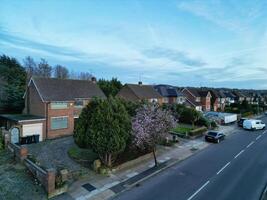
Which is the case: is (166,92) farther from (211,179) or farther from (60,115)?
(211,179)

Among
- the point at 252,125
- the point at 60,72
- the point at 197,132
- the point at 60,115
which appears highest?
the point at 60,72

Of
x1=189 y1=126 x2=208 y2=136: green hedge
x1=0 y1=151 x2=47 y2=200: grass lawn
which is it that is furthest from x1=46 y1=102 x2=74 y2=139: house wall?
x1=189 y1=126 x2=208 y2=136: green hedge

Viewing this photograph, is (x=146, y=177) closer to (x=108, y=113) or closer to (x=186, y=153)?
(x=108, y=113)

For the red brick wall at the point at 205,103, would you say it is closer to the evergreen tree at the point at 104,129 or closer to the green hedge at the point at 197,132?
the green hedge at the point at 197,132

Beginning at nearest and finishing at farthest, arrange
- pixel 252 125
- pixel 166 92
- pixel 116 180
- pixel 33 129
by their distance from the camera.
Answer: pixel 116 180 < pixel 33 129 < pixel 252 125 < pixel 166 92

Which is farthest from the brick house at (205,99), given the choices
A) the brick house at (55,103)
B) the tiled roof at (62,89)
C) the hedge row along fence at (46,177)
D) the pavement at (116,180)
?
the hedge row along fence at (46,177)

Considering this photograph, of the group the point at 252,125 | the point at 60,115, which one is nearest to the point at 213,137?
the point at 252,125

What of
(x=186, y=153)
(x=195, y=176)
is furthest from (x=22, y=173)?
(x=186, y=153)
